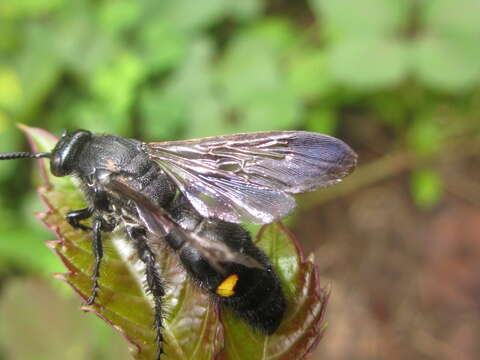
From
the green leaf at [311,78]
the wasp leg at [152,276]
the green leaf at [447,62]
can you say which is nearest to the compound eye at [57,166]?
the wasp leg at [152,276]

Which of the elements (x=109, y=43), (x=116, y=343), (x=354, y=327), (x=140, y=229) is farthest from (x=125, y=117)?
(x=354, y=327)

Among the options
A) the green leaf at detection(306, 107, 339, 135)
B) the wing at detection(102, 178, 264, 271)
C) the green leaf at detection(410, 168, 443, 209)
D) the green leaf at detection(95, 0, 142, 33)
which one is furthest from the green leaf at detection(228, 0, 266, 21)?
the wing at detection(102, 178, 264, 271)

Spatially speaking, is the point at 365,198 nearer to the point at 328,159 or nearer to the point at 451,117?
the point at 451,117

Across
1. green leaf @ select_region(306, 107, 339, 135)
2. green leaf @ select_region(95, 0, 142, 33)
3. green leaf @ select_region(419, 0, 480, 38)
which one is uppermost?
green leaf @ select_region(95, 0, 142, 33)

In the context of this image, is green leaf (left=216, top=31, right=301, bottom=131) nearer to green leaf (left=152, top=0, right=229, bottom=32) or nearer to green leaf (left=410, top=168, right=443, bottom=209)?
green leaf (left=152, top=0, right=229, bottom=32)

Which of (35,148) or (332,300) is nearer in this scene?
(35,148)

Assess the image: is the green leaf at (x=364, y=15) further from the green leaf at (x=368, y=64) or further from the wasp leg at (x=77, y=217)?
the wasp leg at (x=77, y=217)
